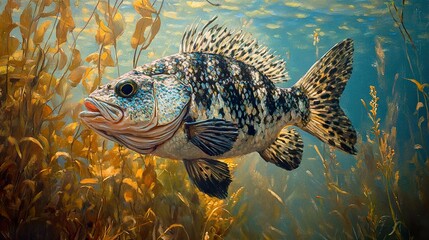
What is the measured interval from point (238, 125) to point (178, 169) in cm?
242

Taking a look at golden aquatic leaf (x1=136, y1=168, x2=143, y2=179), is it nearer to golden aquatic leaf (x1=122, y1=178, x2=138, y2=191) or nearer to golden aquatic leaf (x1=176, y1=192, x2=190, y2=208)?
golden aquatic leaf (x1=122, y1=178, x2=138, y2=191)

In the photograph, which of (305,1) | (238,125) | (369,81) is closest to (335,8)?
(305,1)

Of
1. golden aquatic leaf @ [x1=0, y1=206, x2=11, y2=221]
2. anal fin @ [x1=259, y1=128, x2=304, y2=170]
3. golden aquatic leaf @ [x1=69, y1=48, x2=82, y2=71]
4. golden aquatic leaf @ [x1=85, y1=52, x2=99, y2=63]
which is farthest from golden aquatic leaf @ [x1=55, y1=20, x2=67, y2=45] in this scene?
anal fin @ [x1=259, y1=128, x2=304, y2=170]

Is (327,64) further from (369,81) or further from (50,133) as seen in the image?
(369,81)

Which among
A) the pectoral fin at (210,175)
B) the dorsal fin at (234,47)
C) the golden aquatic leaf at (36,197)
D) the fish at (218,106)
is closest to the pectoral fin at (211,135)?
the fish at (218,106)

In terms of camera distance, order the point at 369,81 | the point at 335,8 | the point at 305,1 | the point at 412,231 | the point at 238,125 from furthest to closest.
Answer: the point at 369,81
the point at 335,8
the point at 305,1
the point at 412,231
the point at 238,125

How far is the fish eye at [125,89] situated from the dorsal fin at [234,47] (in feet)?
2.32

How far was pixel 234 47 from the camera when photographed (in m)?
3.01

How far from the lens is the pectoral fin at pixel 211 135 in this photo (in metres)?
2.31

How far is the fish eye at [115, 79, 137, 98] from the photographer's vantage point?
2.33 m

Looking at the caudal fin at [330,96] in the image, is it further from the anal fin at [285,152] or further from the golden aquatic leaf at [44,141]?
the golden aquatic leaf at [44,141]

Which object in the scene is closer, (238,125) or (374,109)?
(238,125)

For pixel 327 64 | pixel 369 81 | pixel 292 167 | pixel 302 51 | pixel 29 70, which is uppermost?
pixel 327 64

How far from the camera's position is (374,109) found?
4805mm
